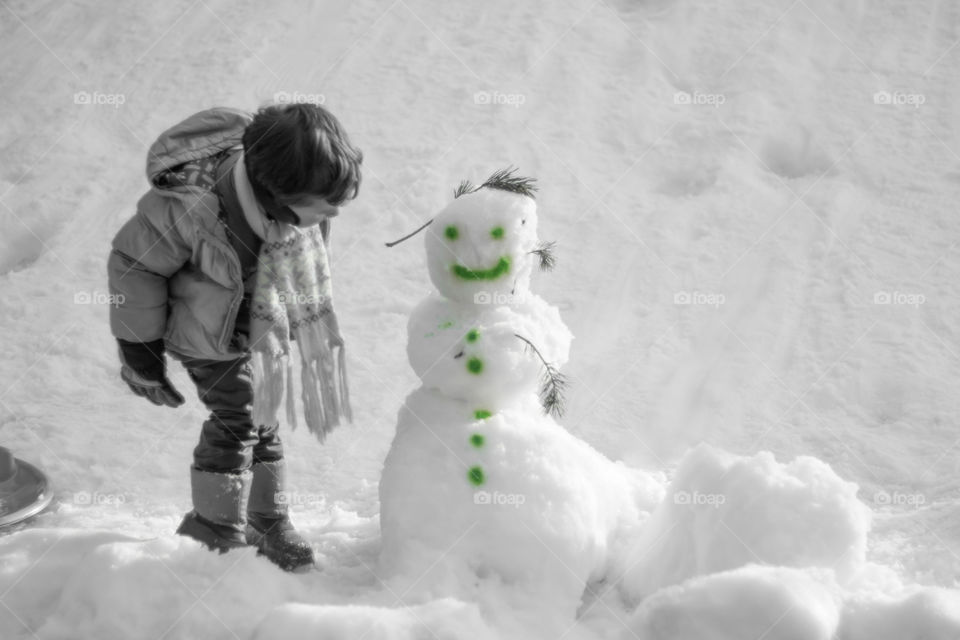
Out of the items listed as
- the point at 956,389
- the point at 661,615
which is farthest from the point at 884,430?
the point at 661,615

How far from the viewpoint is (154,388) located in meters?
2.55

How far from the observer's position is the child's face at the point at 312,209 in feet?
7.53

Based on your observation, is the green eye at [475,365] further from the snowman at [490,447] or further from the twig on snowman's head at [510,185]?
the twig on snowman's head at [510,185]

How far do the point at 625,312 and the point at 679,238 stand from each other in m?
0.54

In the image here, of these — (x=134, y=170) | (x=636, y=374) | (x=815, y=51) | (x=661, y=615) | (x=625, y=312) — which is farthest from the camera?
(x=815, y=51)

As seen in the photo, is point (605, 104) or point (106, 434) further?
point (605, 104)

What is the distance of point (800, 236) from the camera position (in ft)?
15.4

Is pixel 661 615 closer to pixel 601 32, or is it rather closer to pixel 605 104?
pixel 605 104

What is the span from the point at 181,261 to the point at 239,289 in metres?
0.14
